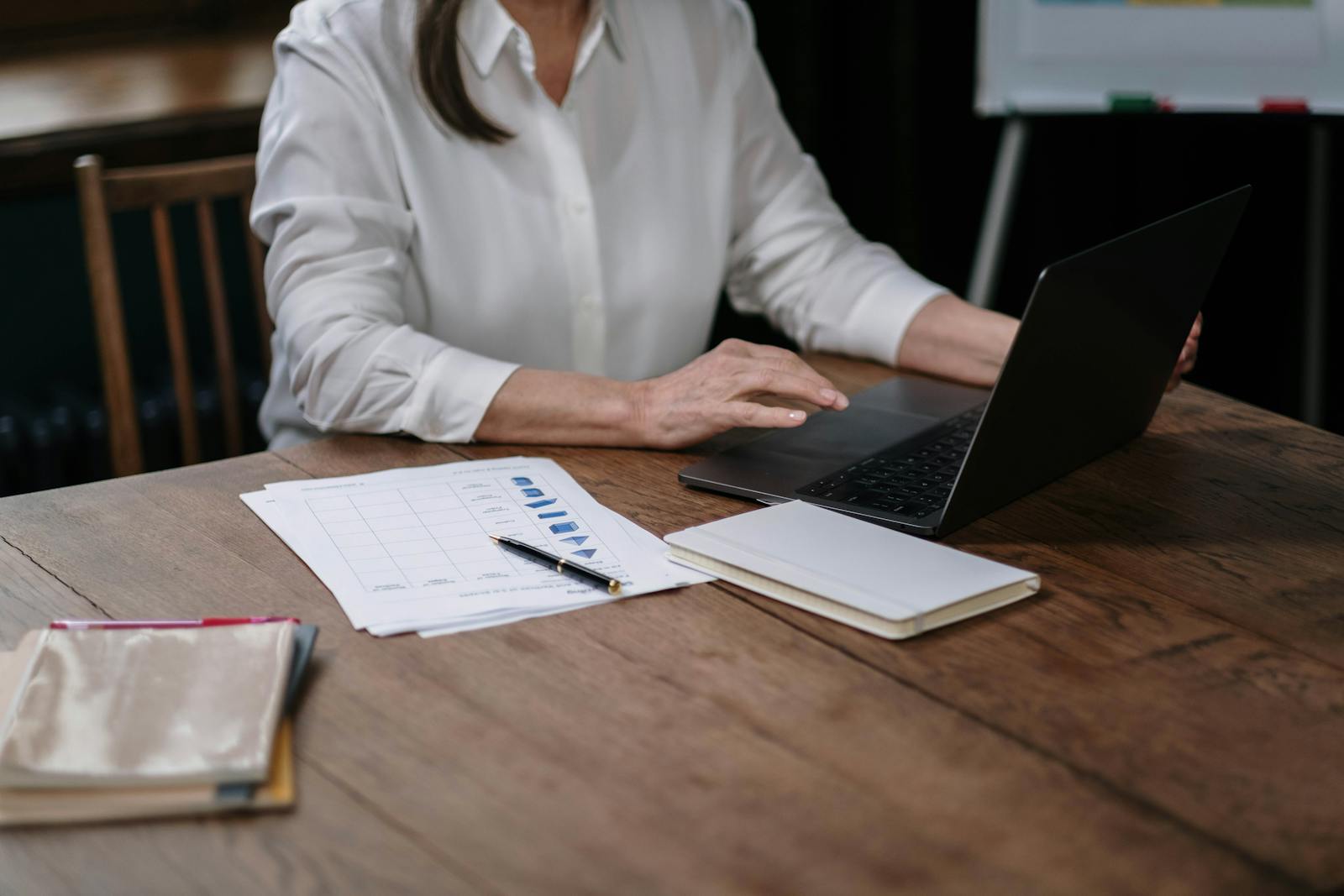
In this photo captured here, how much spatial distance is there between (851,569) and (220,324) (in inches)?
43.8

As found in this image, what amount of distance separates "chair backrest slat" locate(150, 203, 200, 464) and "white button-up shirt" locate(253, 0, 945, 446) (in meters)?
0.26

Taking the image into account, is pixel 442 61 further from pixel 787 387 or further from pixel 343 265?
pixel 787 387

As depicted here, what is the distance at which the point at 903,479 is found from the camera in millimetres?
1112

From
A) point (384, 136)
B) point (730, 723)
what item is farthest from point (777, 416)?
point (384, 136)

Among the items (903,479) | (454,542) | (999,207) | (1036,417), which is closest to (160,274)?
(454,542)

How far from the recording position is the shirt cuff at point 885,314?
146 cm

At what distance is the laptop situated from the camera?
38.0 inches

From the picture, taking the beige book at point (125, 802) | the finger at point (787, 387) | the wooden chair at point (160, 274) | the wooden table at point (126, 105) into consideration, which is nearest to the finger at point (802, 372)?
the finger at point (787, 387)

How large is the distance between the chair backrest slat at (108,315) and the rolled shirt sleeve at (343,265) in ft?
Result: 0.97

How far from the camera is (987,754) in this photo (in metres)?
0.75

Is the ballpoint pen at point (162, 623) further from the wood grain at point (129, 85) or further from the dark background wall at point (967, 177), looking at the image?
the dark background wall at point (967, 177)

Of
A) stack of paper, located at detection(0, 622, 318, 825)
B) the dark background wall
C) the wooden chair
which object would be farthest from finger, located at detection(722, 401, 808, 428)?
the dark background wall

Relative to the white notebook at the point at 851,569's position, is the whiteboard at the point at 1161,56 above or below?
above

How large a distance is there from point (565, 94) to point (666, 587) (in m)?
0.76
